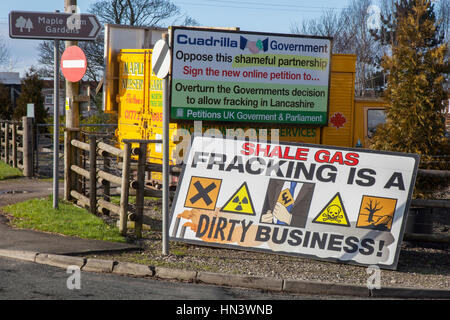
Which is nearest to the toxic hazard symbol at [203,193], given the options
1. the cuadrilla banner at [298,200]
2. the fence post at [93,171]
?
the cuadrilla banner at [298,200]

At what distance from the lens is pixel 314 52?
514 inches

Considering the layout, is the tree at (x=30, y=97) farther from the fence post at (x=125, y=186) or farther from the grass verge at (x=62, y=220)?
the fence post at (x=125, y=186)

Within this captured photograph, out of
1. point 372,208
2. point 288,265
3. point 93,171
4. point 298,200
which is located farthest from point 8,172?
point 372,208

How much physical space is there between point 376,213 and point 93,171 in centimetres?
500

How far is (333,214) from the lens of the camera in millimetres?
8461

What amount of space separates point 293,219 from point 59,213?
4.46 m

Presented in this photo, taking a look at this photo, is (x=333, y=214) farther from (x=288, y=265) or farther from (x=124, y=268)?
(x=124, y=268)

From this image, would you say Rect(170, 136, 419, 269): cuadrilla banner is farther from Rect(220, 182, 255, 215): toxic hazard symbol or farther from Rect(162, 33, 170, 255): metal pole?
Rect(162, 33, 170, 255): metal pole

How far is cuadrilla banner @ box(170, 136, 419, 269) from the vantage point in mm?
8336

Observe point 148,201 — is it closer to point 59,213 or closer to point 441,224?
point 59,213

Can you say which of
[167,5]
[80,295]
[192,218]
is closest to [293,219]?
[192,218]

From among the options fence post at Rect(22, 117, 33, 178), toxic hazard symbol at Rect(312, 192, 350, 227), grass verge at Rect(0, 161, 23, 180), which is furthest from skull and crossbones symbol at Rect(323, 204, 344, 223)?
grass verge at Rect(0, 161, 23, 180)

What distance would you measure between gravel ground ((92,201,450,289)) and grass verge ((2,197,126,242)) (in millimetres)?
548

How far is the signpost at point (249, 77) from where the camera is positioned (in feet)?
39.9
